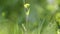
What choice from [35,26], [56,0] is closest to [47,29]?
[35,26]

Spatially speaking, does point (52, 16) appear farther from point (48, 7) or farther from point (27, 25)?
point (27, 25)

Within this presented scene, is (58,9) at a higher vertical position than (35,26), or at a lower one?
higher

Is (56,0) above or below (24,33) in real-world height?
above

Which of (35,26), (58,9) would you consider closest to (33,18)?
(35,26)

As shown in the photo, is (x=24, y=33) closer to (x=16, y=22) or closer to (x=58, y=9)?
(x=16, y=22)
